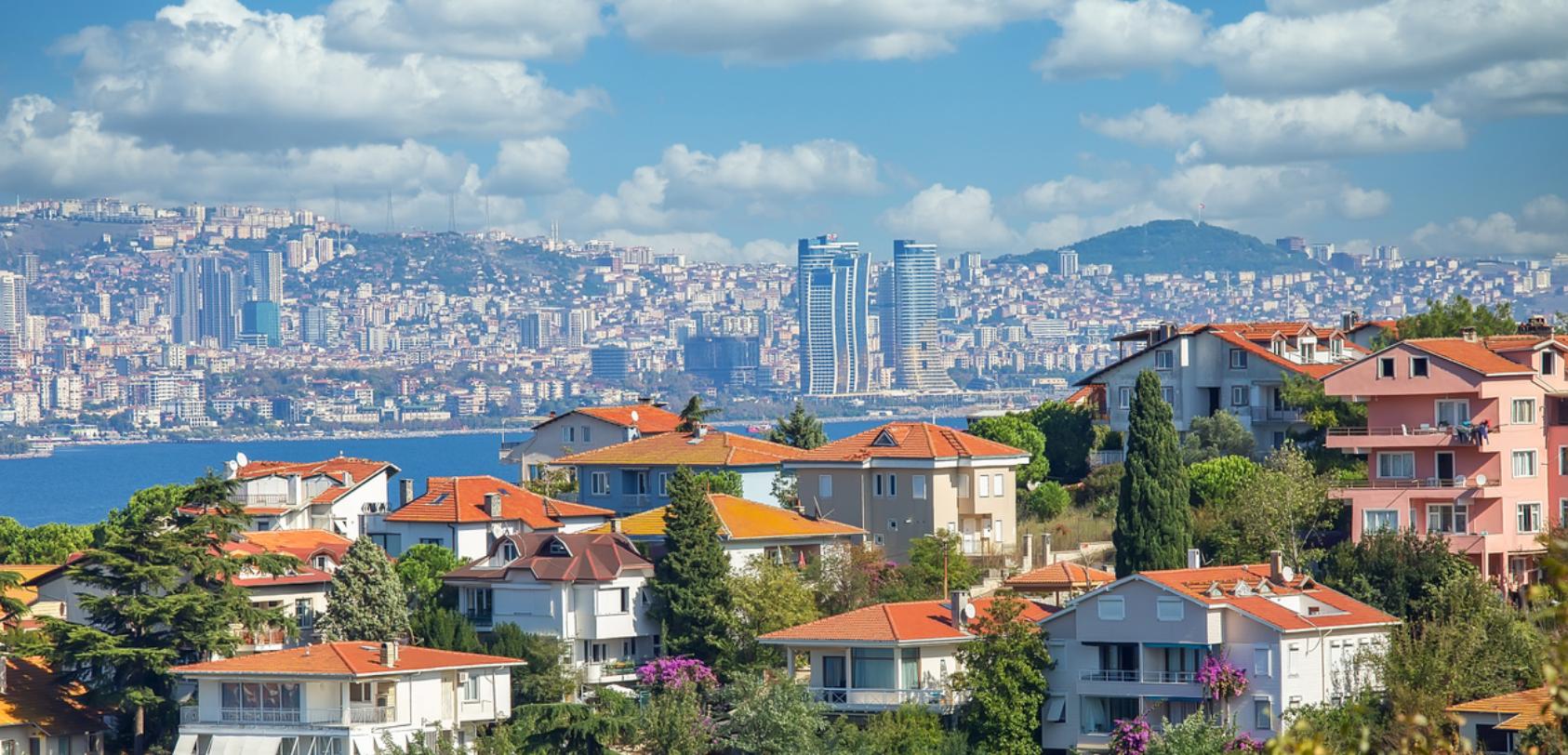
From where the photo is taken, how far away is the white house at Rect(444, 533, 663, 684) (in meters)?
48.4

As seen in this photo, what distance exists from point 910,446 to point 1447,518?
14576mm

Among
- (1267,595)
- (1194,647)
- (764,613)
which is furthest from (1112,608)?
(764,613)

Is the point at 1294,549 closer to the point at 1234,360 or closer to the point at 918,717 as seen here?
the point at 918,717

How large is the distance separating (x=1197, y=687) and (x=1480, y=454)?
1246 cm

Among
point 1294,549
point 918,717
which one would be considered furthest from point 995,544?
point 918,717

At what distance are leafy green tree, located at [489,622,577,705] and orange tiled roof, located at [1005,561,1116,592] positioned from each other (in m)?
10.4

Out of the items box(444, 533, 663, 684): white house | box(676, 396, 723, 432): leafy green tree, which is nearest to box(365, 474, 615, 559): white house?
box(444, 533, 663, 684): white house

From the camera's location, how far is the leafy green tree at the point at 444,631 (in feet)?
158

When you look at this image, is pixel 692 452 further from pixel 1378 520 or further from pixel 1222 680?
pixel 1222 680

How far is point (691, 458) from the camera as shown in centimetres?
6303

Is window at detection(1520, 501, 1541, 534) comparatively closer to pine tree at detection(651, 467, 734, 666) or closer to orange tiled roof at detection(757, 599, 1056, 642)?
orange tiled roof at detection(757, 599, 1056, 642)

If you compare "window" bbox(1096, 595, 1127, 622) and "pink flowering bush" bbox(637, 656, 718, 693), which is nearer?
"window" bbox(1096, 595, 1127, 622)

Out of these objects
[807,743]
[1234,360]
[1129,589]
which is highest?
[1234,360]

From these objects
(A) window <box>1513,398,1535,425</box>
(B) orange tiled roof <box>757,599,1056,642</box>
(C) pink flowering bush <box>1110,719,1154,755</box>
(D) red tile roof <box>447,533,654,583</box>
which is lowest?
(C) pink flowering bush <box>1110,719,1154,755</box>
